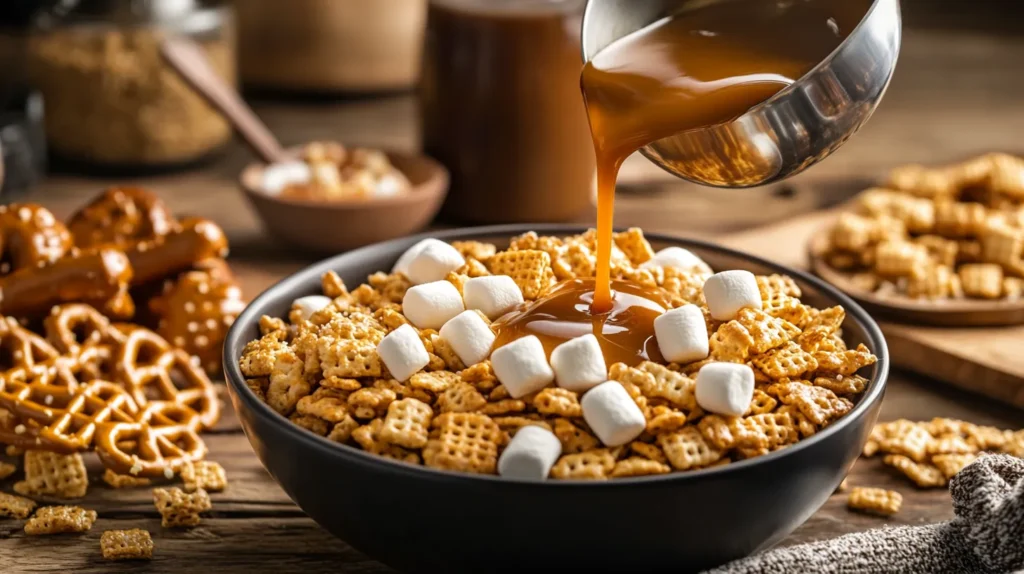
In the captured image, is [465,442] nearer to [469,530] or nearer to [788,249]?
[469,530]

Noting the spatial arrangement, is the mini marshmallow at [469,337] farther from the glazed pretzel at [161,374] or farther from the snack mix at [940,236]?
the snack mix at [940,236]

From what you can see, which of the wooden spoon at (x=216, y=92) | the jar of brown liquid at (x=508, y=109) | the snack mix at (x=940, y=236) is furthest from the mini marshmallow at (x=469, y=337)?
the wooden spoon at (x=216, y=92)

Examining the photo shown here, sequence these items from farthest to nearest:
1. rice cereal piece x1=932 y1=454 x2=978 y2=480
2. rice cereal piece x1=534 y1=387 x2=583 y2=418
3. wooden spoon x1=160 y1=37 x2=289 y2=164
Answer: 1. wooden spoon x1=160 y1=37 x2=289 y2=164
2. rice cereal piece x1=932 y1=454 x2=978 y2=480
3. rice cereal piece x1=534 y1=387 x2=583 y2=418

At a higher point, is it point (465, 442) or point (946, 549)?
point (465, 442)

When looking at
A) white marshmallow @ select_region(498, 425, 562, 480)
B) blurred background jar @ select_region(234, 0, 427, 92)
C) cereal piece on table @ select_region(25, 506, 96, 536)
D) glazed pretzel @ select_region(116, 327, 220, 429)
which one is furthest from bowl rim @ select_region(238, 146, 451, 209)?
white marshmallow @ select_region(498, 425, 562, 480)

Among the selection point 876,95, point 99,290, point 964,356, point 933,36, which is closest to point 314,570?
point 99,290

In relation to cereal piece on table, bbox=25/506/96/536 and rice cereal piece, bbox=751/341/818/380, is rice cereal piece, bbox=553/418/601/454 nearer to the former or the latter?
rice cereal piece, bbox=751/341/818/380

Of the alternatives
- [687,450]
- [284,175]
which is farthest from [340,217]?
[687,450]

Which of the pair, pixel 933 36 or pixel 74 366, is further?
pixel 933 36
